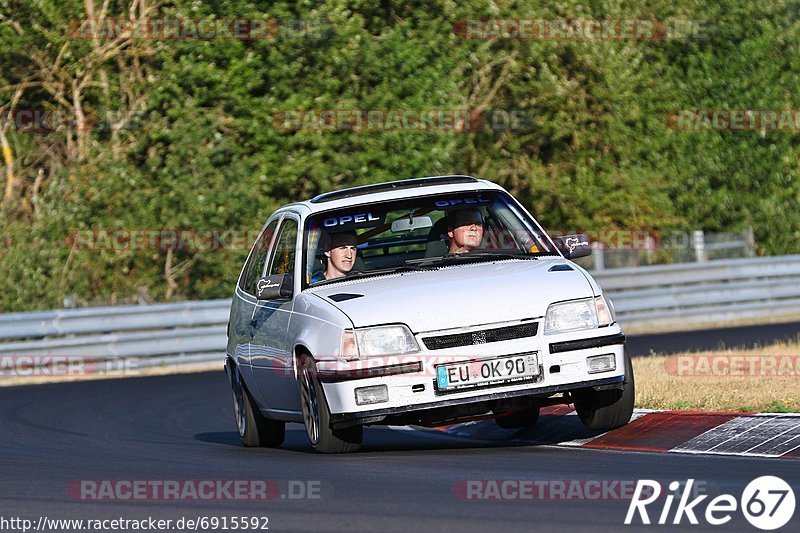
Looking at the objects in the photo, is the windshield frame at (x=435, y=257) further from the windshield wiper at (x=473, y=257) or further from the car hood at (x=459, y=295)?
the car hood at (x=459, y=295)

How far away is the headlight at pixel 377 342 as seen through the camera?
351 inches

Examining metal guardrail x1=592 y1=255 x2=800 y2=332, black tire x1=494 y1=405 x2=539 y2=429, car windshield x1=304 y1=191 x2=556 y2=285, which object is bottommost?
metal guardrail x1=592 y1=255 x2=800 y2=332

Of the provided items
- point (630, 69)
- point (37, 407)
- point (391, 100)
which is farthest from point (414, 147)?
Answer: point (37, 407)

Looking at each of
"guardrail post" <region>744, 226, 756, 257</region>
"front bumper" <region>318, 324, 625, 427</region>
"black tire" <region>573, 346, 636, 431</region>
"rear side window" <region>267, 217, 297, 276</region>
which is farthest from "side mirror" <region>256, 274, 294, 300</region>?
"guardrail post" <region>744, 226, 756, 257</region>

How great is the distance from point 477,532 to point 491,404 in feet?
9.29

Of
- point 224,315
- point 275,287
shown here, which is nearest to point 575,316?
point 275,287

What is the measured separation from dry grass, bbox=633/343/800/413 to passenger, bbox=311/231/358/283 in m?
2.57

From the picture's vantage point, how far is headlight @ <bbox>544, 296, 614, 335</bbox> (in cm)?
906

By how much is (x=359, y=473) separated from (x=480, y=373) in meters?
1.03

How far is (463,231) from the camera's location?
34.2 ft

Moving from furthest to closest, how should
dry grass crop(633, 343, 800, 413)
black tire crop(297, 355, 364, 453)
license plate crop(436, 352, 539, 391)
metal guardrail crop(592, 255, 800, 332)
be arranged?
metal guardrail crop(592, 255, 800, 332)
dry grass crop(633, 343, 800, 413)
black tire crop(297, 355, 364, 453)
license plate crop(436, 352, 539, 391)

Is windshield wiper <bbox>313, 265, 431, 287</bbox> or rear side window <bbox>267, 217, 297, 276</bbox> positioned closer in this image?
windshield wiper <bbox>313, 265, 431, 287</bbox>

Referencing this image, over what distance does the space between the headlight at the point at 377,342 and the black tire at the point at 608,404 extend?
121 cm

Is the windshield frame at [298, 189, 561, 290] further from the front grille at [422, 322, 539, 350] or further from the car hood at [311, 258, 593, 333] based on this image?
the front grille at [422, 322, 539, 350]
